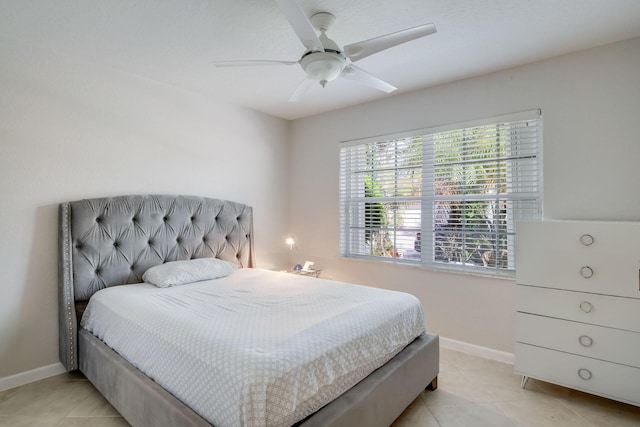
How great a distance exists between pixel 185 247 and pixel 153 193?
537 mm

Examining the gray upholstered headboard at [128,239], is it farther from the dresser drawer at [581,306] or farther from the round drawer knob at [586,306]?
the round drawer knob at [586,306]

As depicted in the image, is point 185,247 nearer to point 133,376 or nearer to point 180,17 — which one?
point 133,376

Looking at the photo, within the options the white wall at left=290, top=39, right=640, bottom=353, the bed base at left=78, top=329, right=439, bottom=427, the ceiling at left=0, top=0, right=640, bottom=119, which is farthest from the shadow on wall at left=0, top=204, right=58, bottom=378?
the white wall at left=290, top=39, right=640, bottom=353

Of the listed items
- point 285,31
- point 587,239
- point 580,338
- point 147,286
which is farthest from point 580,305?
point 147,286

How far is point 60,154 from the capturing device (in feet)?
7.70

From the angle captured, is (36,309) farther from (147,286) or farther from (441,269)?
(441,269)

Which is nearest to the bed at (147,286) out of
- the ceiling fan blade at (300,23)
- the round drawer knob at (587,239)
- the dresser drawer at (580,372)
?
the dresser drawer at (580,372)

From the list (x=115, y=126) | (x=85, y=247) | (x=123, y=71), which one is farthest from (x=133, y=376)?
(x=123, y=71)

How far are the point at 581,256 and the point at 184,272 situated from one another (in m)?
2.68

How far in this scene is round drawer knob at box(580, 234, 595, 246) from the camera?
195 cm

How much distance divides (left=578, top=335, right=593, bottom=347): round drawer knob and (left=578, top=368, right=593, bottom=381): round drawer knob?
0.50 feet

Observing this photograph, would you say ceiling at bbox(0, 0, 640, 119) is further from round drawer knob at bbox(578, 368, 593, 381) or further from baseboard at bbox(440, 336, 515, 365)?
baseboard at bbox(440, 336, 515, 365)

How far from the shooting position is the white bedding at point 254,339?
1.19 metres

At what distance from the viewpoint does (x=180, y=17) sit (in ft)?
6.14
